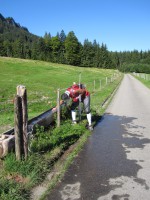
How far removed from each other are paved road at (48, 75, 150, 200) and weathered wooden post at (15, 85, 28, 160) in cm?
115

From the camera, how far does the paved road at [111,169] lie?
4.99 m

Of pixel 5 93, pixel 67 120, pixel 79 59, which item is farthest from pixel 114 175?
pixel 79 59

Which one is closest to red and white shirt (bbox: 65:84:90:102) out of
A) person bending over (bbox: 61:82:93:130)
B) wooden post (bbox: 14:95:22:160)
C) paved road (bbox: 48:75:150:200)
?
person bending over (bbox: 61:82:93:130)

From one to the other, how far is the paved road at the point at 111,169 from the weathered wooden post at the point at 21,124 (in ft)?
3.79

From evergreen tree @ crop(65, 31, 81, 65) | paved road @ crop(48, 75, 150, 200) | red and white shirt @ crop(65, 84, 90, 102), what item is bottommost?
paved road @ crop(48, 75, 150, 200)

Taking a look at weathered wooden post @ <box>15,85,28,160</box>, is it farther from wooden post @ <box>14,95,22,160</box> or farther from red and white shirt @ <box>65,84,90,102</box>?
red and white shirt @ <box>65,84,90,102</box>

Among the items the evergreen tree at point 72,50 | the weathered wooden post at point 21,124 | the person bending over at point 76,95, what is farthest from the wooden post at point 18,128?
the evergreen tree at point 72,50

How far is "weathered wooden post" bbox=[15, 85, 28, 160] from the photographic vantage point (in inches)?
236

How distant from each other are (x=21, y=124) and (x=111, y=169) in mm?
2295

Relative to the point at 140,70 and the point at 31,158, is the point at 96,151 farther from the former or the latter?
the point at 140,70

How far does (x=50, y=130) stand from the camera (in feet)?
30.5

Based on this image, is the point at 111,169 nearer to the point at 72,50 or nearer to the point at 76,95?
the point at 76,95

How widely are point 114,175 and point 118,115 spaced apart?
7905mm

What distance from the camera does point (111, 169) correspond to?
623cm
